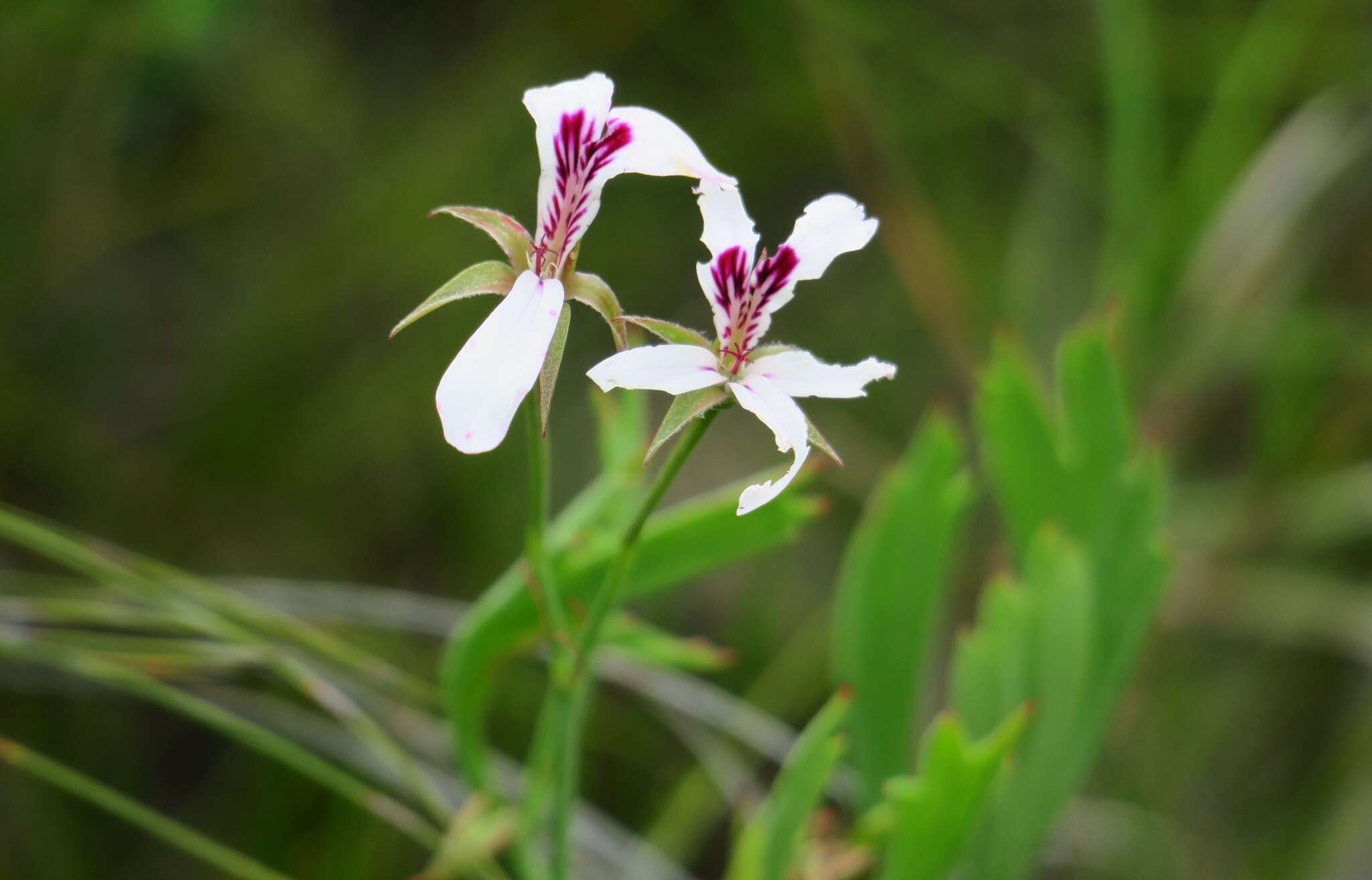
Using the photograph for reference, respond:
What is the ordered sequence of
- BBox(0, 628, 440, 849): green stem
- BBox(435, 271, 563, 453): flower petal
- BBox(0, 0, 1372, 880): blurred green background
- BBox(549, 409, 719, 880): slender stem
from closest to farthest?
BBox(435, 271, 563, 453): flower petal → BBox(549, 409, 719, 880): slender stem → BBox(0, 628, 440, 849): green stem → BBox(0, 0, 1372, 880): blurred green background

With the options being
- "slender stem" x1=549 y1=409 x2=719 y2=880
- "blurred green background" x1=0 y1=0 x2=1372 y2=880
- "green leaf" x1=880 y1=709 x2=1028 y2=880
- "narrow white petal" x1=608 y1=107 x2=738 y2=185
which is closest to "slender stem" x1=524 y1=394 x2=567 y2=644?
"slender stem" x1=549 y1=409 x2=719 y2=880

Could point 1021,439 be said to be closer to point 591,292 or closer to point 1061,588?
point 1061,588

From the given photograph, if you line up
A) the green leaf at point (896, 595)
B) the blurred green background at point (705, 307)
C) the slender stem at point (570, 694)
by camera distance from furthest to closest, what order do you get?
the blurred green background at point (705, 307), the green leaf at point (896, 595), the slender stem at point (570, 694)

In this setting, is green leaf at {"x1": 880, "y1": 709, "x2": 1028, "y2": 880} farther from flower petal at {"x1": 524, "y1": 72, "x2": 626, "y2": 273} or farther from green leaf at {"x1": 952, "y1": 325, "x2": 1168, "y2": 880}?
flower petal at {"x1": 524, "y1": 72, "x2": 626, "y2": 273}

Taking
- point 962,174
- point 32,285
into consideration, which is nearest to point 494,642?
point 32,285

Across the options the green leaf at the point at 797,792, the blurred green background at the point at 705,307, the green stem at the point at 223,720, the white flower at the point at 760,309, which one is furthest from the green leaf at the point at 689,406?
the blurred green background at the point at 705,307

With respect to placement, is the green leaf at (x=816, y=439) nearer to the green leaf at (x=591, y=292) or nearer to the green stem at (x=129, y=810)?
the green leaf at (x=591, y=292)
